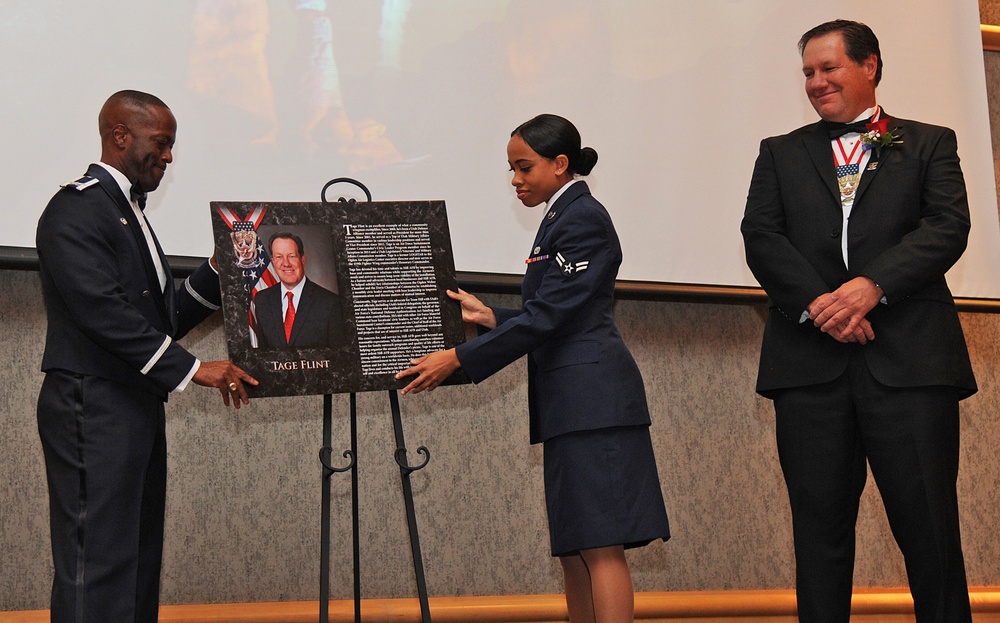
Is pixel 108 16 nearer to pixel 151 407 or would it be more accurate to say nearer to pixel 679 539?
pixel 151 407

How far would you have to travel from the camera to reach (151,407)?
2217 mm

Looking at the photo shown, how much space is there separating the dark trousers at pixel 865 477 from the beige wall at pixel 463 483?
1193 mm

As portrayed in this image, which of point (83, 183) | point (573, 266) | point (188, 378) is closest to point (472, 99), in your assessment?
point (573, 266)

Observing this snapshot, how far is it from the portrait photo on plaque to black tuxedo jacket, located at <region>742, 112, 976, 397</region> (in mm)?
791

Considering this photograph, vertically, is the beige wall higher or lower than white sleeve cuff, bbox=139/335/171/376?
lower

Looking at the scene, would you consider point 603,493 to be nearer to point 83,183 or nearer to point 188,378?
point 188,378

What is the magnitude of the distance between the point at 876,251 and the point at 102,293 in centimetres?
179

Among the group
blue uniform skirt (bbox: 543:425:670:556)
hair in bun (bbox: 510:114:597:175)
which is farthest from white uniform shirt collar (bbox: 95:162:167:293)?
blue uniform skirt (bbox: 543:425:670:556)

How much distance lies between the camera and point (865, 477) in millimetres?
2242

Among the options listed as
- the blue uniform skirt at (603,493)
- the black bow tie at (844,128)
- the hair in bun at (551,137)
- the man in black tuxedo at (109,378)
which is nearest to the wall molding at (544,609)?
the man in black tuxedo at (109,378)

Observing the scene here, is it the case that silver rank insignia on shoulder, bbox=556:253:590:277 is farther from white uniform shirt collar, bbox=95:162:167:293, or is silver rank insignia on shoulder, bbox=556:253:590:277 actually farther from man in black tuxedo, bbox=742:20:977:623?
white uniform shirt collar, bbox=95:162:167:293

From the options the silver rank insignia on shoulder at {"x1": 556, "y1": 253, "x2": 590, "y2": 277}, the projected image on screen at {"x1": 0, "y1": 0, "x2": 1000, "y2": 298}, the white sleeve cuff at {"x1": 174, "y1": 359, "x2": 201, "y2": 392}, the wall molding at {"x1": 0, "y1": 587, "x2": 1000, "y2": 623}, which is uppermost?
the projected image on screen at {"x1": 0, "y1": 0, "x2": 1000, "y2": 298}

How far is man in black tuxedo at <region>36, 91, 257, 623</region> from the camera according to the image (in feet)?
6.71

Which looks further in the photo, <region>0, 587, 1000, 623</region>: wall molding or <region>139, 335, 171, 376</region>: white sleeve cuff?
<region>0, 587, 1000, 623</region>: wall molding
